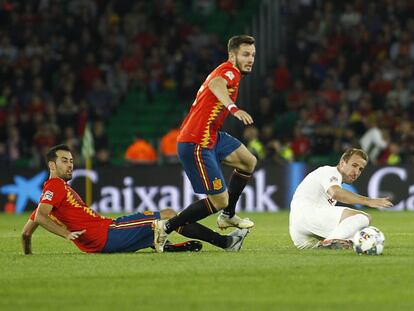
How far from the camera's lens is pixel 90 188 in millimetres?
23219

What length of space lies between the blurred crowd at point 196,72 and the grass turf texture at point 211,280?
12.2m

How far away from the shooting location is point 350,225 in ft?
37.9

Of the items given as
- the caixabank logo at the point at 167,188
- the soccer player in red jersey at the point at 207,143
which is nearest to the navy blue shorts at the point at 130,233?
the soccer player in red jersey at the point at 207,143

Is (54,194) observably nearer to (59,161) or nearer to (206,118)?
(59,161)

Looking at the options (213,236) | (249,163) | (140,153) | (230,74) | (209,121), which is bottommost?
(140,153)

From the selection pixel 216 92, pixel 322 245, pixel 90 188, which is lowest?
pixel 90 188

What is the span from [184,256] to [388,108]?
578 inches

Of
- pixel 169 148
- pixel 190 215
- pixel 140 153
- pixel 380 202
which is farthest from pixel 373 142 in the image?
pixel 380 202

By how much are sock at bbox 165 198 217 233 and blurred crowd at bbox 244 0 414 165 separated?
1184 centimetres

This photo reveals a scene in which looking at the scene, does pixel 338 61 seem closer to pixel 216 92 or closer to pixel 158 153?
pixel 158 153

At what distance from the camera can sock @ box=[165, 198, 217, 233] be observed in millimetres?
11547

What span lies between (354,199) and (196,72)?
16.4m

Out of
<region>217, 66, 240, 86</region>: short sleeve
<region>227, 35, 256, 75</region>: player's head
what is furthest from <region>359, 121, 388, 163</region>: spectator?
<region>217, 66, 240, 86</region>: short sleeve

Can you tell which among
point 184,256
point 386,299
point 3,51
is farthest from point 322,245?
point 3,51
